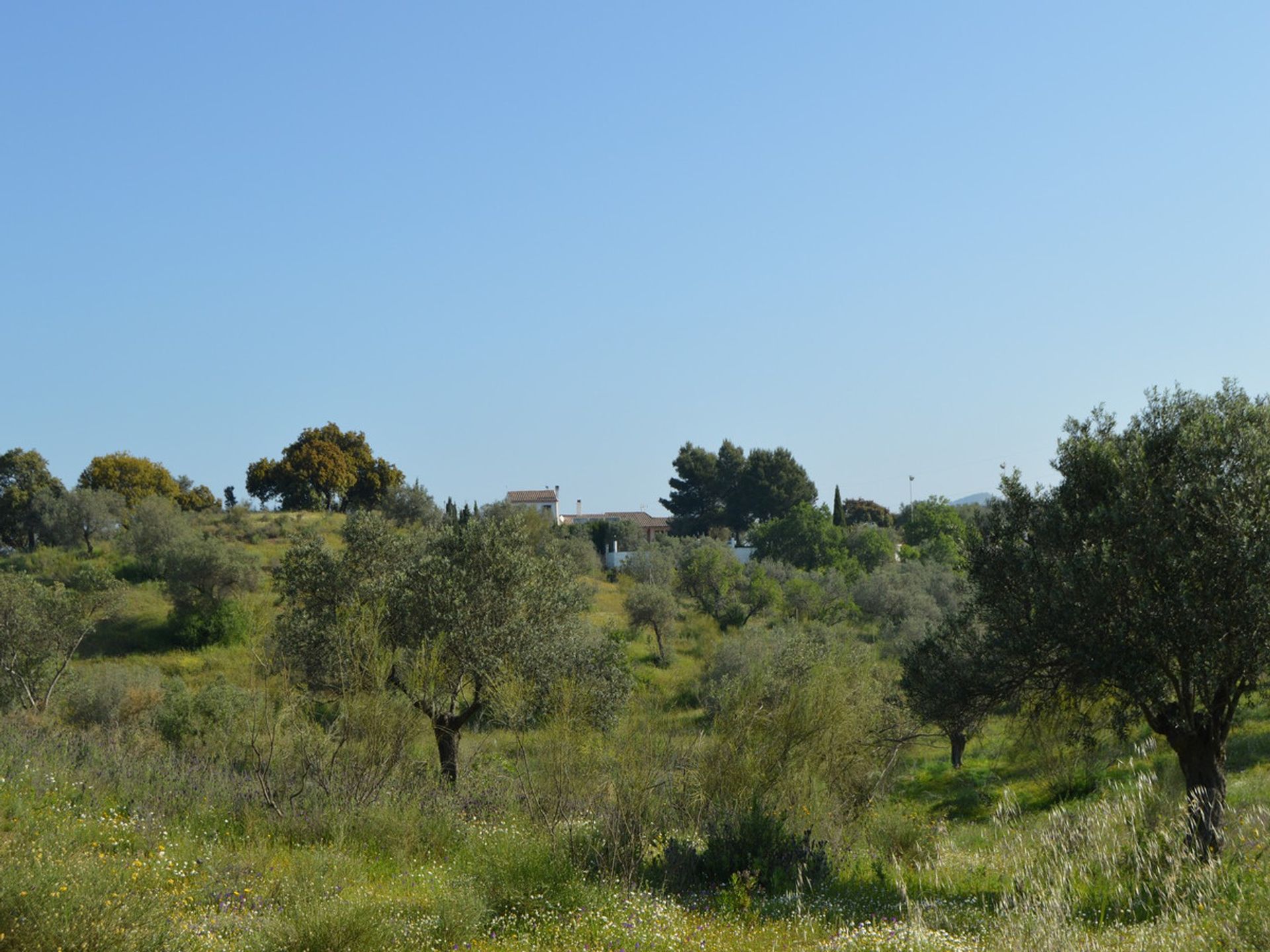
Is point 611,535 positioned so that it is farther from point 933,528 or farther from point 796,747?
point 796,747

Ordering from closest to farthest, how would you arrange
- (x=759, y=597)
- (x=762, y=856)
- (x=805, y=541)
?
(x=762, y=856)
(x=759, y=597)
(x=805, y=541)

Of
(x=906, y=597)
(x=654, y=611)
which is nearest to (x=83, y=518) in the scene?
(x=654, y=611)

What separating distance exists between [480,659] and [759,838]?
8.79 meters

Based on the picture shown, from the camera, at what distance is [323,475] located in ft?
214

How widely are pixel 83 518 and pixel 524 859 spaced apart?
172 ft

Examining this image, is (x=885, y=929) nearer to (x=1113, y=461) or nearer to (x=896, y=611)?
(x=1113, y=461)

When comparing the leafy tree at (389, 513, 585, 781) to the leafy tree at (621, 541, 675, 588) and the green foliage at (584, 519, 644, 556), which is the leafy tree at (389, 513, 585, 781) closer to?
the leafy tree at (621, 541, 675, 588)

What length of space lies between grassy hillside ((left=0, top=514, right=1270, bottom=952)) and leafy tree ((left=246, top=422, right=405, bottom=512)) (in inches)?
1885

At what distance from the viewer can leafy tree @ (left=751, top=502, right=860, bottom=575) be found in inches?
2721

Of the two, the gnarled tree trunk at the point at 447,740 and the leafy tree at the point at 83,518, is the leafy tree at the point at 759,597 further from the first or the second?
the gnarled tree trunk at the point at 447,740

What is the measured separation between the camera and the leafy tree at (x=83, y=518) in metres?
54.2

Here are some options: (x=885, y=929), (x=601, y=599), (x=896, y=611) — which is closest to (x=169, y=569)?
(x=601, y=599)

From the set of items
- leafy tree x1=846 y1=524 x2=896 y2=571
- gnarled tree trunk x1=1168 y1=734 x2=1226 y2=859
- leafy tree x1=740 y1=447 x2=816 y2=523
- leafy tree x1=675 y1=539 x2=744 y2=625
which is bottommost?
gnarled tree trunk x1=1168 y1=734 x2=1226 y2=859

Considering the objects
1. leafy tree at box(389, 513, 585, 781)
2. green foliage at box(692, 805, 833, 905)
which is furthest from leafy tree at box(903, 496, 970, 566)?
green foliage at box(692, 805, 833, 905)
